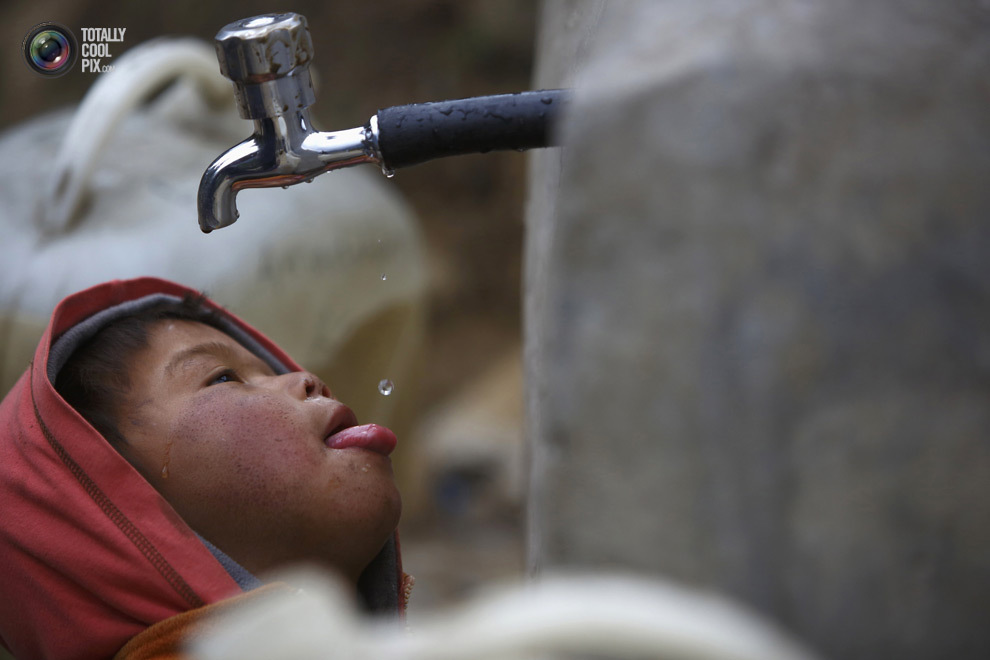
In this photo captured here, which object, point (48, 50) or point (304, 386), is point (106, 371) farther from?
point (48, 50)

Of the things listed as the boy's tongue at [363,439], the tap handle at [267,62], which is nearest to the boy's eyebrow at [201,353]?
the boy's tongue at [363,439]

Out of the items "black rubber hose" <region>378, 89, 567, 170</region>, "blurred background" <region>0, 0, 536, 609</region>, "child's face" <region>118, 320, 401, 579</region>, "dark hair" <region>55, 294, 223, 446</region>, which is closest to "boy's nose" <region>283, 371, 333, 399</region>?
"child's face" <region>118, 320, 401, 579</region>

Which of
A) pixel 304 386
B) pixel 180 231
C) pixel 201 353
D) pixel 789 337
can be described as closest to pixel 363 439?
pixel 304 386

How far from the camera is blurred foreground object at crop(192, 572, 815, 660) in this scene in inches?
12.0

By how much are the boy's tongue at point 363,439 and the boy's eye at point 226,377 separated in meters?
0.13

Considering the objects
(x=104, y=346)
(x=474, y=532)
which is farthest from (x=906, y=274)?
(x=474, y=532)

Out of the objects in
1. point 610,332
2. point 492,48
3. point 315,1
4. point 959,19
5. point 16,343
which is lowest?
point 16,343

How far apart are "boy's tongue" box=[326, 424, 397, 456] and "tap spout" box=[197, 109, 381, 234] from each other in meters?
0.24

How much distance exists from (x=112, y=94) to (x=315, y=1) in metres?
2.19

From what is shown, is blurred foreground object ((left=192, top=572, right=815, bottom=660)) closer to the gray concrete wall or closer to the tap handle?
the gray concrete wall

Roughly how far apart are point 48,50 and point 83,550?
870 mm

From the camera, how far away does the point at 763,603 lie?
1.30 feet

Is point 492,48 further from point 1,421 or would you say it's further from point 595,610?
point 595,610

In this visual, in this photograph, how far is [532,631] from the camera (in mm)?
306
